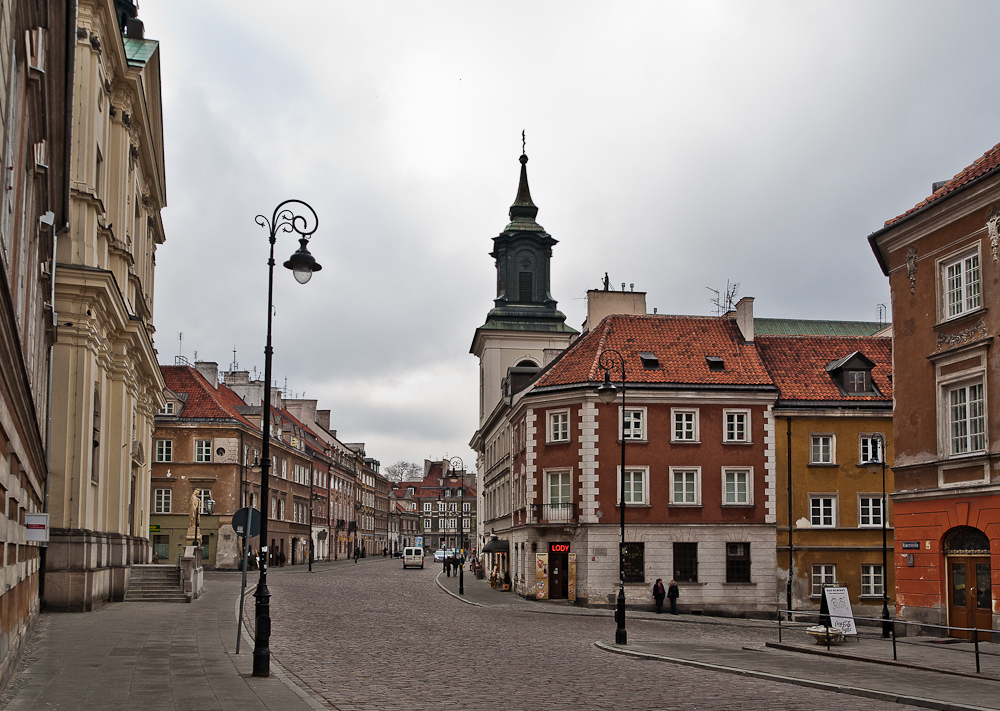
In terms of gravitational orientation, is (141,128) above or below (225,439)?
above

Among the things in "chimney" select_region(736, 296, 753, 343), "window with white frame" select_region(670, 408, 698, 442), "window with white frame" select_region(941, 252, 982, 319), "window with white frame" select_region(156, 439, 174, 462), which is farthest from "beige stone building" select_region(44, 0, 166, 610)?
"window with white frame" select_region(156, 439, 174, 462)

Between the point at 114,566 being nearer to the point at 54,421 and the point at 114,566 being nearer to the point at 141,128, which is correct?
the point at 54,421

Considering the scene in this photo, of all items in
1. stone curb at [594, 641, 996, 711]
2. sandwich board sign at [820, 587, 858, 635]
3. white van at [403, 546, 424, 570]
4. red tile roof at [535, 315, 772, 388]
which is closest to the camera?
stone curb at [594, 641, 996, 711]

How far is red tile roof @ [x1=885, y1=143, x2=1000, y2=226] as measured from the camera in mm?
26827

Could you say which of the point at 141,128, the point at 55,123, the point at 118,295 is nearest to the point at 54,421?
the point at 118,295

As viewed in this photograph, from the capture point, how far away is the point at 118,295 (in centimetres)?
3114

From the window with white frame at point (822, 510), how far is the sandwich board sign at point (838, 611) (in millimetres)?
21704

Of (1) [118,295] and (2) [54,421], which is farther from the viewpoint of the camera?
(1) [118,295]

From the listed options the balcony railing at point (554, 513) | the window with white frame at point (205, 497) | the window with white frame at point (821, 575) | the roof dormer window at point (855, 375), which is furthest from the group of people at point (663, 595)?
the window with white frame at point (205, 497)

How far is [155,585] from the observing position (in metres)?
36.0

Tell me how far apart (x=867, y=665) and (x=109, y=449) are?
23.0 meters

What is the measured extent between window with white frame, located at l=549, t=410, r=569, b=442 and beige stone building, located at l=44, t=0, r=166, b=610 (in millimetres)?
16946

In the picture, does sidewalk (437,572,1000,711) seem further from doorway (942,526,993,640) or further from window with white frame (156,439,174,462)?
window with white frame (156,439,174,462)

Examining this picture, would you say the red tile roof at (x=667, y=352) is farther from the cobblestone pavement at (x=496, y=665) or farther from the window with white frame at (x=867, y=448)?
the cobblestone pavement at (x=496, y=665)
